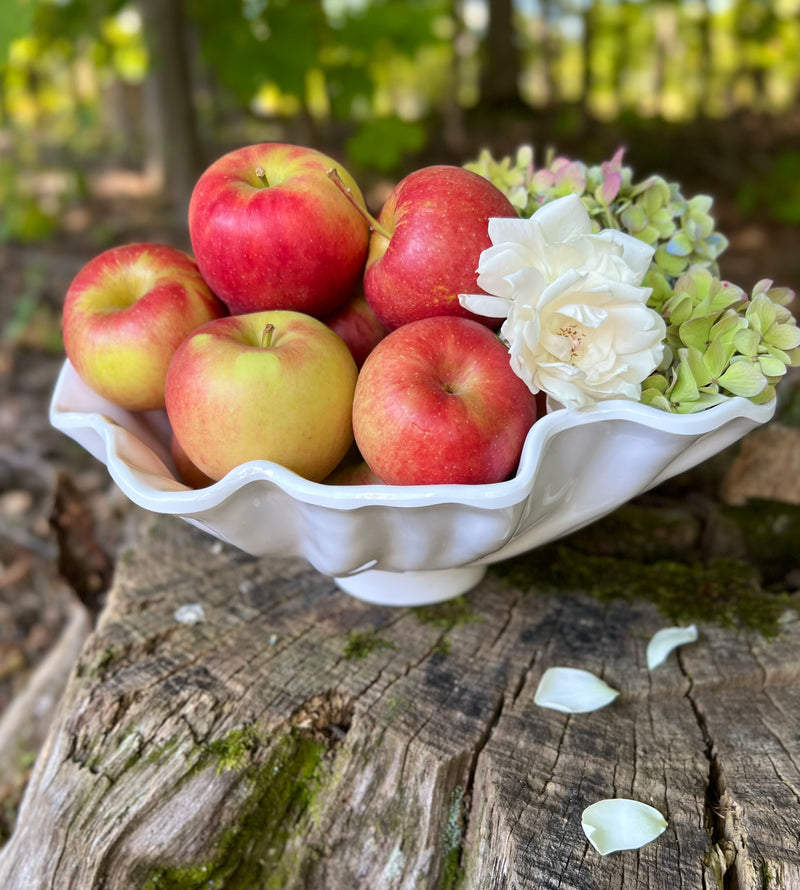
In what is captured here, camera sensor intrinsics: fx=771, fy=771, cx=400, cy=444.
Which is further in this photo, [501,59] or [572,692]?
[501,59]

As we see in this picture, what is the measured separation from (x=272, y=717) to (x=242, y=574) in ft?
0.94

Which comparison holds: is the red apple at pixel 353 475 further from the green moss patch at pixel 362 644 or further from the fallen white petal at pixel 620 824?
the fallen white petal at pixel 620 824

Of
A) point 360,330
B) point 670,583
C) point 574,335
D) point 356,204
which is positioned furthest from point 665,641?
point 356,204

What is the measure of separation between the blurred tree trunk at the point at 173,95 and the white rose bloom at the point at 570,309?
270 centimetres

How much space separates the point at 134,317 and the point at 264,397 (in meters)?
0.23

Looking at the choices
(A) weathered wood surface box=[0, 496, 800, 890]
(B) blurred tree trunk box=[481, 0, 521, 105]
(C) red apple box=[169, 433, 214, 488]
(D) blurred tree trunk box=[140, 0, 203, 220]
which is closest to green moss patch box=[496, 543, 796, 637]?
(A) weathered wood surface box=[0, 496, 800, 890]

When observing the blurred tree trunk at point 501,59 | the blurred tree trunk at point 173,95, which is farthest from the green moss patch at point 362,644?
the blurred tree trunk at point 501,59

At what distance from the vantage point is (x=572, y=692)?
868mm

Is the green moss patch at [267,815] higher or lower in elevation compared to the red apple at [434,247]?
lower

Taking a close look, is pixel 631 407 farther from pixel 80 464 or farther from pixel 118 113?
pixel 118 113

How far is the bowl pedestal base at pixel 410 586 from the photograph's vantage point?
3.27 ft

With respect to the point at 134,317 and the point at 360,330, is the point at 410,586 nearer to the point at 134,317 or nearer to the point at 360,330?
the point at 360,330

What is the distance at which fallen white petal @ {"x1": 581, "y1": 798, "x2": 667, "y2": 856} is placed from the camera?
2.28 feet

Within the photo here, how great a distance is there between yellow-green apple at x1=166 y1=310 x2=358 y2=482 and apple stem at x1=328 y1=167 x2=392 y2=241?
0.45ft
